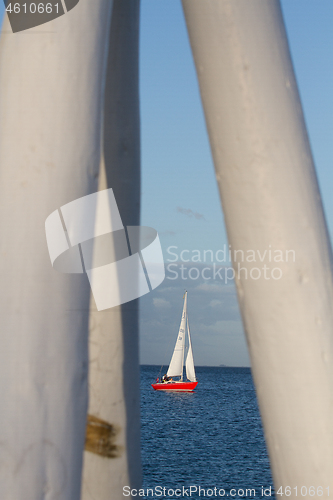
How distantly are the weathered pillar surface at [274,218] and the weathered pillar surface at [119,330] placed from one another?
1092mm

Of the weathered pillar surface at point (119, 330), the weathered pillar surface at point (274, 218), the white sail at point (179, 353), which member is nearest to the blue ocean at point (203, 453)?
the white sail at point (179, 353)

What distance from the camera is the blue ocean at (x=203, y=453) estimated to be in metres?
37.2

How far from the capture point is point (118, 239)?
3.83 metres

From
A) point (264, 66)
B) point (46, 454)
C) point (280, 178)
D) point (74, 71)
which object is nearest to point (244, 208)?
point (280, 178)

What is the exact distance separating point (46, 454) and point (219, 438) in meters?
66.2

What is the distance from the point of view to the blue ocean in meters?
37.2

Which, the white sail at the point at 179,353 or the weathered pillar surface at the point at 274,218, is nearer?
the weathered pillar surface at the point at 274,218

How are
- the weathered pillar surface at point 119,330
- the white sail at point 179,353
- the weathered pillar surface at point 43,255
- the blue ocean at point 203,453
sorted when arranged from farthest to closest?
the white sail at point 179,353, the blue ocean at point 203,453, the weathered pillar surface at point 119,330, the weathered pillar surface at point 43,255

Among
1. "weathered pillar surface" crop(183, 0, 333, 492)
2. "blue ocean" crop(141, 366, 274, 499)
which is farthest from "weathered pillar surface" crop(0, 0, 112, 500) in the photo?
"blue ocean" crop(141, 366, 274, 499)

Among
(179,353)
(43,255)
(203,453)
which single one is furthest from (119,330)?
(179,353)

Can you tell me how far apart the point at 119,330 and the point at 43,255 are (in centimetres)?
150

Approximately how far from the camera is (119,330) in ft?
12.3

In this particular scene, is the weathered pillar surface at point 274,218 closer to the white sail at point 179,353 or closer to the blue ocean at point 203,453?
the blue ocean at point 203,453

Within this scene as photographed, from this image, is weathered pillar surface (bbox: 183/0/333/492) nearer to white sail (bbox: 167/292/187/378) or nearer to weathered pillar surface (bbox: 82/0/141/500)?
weathered pillar surface (bbox: 82/0/141/500)
